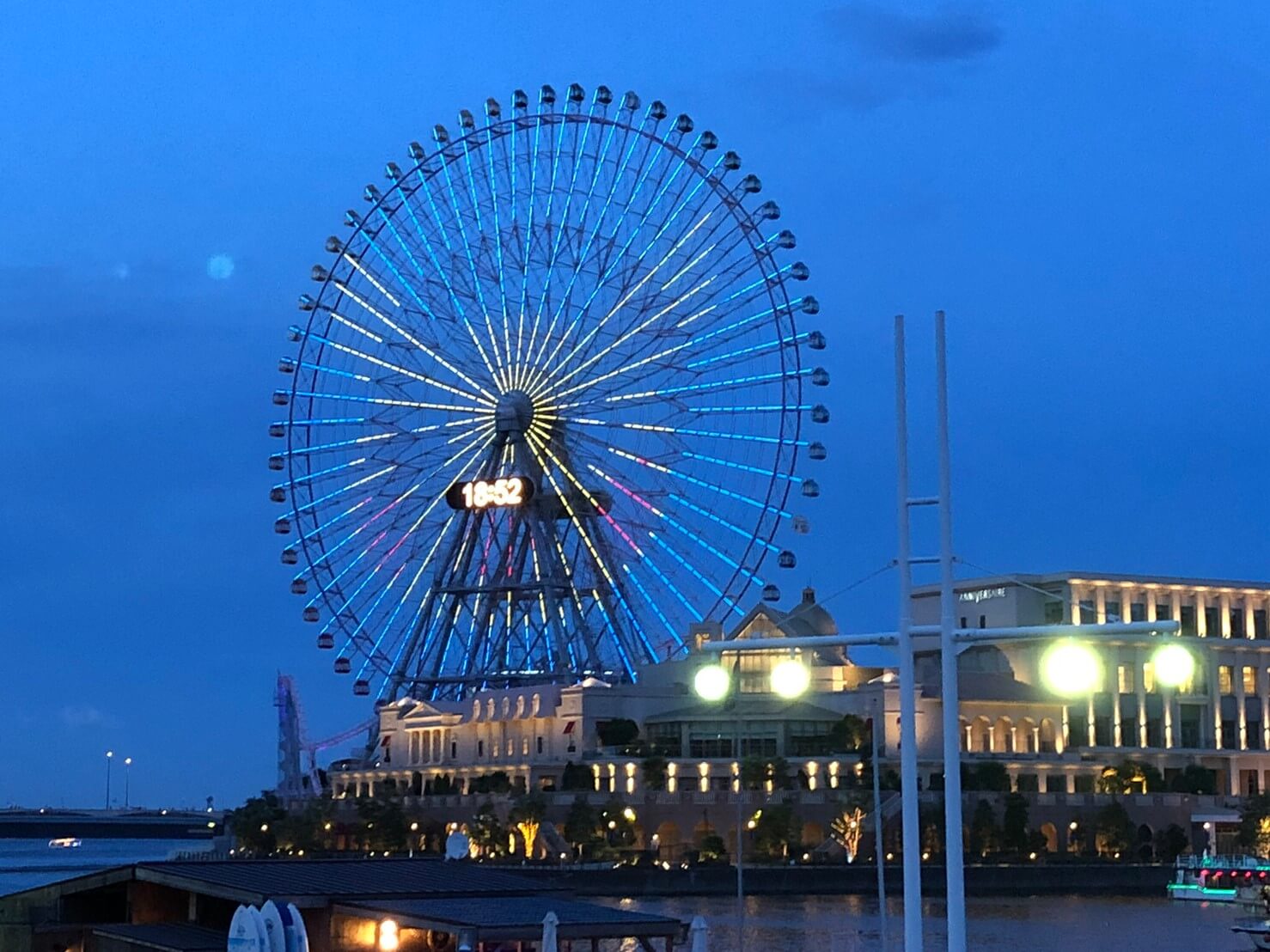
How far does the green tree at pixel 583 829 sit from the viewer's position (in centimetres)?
10456

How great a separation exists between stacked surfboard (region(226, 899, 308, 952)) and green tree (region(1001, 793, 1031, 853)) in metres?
78.4

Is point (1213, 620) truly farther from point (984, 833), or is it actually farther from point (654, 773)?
point (654, 773)

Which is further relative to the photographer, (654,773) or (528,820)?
(654,773)

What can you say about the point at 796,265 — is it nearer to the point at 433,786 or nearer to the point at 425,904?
the point at 433,786

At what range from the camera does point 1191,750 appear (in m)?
126

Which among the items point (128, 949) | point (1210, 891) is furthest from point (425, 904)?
point (1210, 891)

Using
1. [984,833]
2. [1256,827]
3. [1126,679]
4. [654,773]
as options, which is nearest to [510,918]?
[984,833]

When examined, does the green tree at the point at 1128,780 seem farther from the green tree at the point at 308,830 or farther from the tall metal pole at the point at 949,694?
the tall metal pole at the point at 949,694

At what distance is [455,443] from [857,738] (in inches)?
1207

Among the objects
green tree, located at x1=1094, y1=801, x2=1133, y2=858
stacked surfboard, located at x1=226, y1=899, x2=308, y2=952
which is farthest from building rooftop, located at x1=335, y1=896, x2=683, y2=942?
green tree, located at x1=1094, y1=801, x2=1133, y2=858

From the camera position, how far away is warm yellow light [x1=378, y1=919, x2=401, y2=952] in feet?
118

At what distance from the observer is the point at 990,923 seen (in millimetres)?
78438

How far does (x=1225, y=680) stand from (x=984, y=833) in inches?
1285

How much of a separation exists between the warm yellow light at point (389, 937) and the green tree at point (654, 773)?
7415 cm
